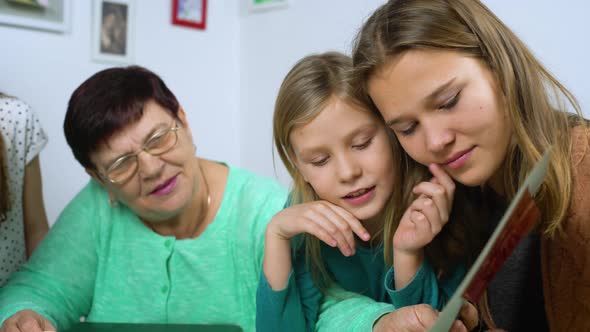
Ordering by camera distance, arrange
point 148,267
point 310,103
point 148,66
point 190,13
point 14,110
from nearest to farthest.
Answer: point 310,103 → point 148,267 → point 14,110 → point 148,66 → point 190,13

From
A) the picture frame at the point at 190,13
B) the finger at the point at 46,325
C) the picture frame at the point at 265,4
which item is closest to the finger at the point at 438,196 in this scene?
the finger at the point at 46,325

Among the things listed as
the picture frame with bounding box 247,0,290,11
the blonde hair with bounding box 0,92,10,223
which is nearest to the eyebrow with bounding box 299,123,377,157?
the blonde hair with bounding box 0,92,10,223

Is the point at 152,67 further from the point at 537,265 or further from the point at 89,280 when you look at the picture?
the point at 537,265

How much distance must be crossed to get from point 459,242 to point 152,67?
1.78 meters

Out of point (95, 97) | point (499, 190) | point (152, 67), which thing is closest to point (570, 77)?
point (499, 190)

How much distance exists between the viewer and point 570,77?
1436 mm

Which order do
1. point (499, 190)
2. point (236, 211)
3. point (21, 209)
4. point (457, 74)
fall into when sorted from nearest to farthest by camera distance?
point (457, 74), point (499, 190), point (236, 211), point (21, 209)

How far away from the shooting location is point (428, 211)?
A: 41.2 inches

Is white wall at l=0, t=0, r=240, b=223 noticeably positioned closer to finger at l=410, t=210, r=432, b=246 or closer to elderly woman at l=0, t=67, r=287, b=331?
elderly woman at l=0, t=67, r=287, b=331

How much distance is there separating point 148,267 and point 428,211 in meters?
0.80

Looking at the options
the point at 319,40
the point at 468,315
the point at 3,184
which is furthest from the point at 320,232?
the point at 319,40

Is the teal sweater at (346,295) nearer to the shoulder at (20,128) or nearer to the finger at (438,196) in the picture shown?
the finger at (438,196)

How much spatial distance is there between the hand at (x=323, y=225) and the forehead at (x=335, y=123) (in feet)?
0.41

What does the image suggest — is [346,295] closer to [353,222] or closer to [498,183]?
[353,222]
